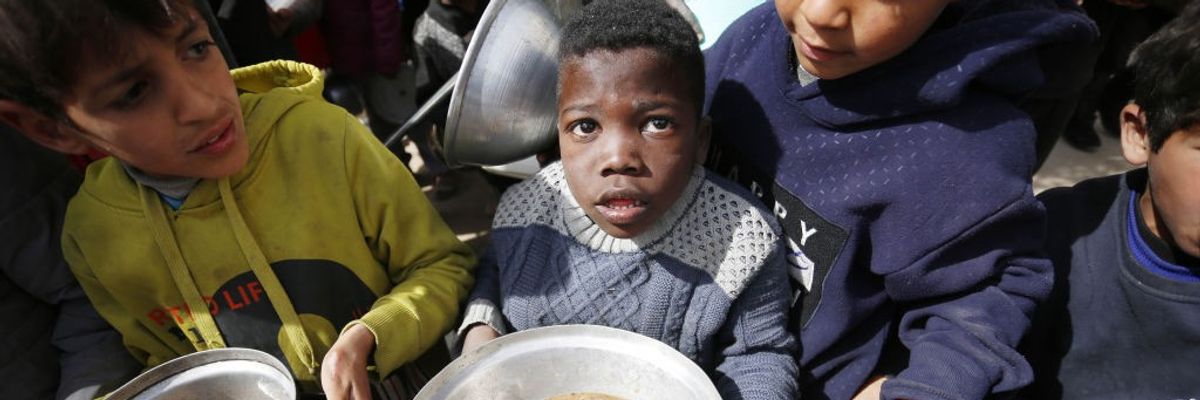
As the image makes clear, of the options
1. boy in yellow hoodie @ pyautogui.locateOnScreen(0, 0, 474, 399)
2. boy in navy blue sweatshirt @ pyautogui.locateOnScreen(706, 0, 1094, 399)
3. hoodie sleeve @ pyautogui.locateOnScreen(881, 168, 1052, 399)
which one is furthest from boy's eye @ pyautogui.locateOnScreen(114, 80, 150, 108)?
hoodie sleeve @ pyautogui.locateOnScreen(881, 168, 1052, 399)

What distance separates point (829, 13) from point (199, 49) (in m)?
0.90

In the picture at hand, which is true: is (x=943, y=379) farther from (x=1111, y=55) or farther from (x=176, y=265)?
(x=1111, y=55)

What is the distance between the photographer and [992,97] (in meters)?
1.03

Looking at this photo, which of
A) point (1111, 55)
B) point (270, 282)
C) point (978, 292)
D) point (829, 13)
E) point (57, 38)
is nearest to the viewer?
point (57, 38)

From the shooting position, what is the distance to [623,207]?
1046mm

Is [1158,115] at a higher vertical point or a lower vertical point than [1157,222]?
higher

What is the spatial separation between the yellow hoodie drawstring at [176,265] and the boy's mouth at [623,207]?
2.31ft

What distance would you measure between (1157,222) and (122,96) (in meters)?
1.64

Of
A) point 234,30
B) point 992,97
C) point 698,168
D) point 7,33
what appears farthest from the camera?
point 234,30

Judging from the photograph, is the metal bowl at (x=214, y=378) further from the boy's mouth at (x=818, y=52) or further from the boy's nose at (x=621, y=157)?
the boy's mouth at (x=818, y=52)

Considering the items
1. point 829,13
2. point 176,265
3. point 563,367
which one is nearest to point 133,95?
point 176,265

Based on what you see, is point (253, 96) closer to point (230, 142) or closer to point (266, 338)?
point (230, 142)

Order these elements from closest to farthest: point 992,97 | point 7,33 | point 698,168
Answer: point 7,33 < point 992,97 < point 698,168

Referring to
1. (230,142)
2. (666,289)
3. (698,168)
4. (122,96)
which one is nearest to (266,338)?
(230,142)
